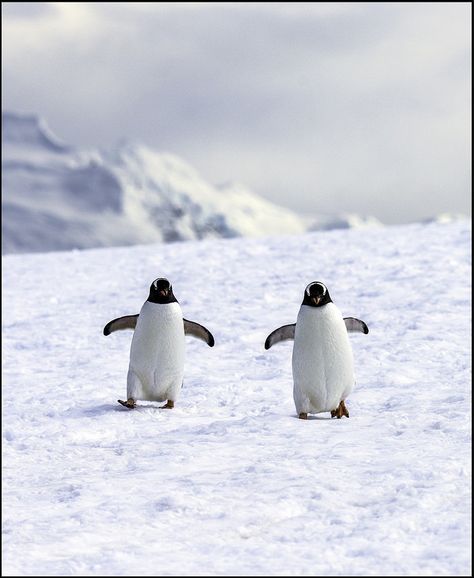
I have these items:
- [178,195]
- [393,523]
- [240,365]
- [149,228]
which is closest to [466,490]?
[393,523]

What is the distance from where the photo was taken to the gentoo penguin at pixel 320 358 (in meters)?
5.62

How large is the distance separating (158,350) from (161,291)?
0.36m

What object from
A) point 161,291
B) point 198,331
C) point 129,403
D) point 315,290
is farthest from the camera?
point 198,331

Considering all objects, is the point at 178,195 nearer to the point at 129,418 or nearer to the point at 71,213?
the point at 71,213

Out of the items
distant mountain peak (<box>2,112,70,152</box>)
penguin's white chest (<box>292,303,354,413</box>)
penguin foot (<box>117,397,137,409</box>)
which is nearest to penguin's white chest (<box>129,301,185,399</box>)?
penguin foot (<box>117,397,137,409</box>)

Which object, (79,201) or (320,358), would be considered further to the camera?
(79,201)

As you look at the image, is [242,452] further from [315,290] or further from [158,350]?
[158,350]

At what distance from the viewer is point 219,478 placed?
174 inches

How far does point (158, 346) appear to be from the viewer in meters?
5.95

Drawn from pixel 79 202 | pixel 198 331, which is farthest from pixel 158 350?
pixel 79 202

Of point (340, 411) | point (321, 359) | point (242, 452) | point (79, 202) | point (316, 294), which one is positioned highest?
point (79, 202)

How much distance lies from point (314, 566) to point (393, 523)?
1.61ft

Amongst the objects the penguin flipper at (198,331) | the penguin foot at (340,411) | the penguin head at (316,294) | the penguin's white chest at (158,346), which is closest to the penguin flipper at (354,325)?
the penguin head at (316,294)

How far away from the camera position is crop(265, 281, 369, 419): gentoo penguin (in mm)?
5621
